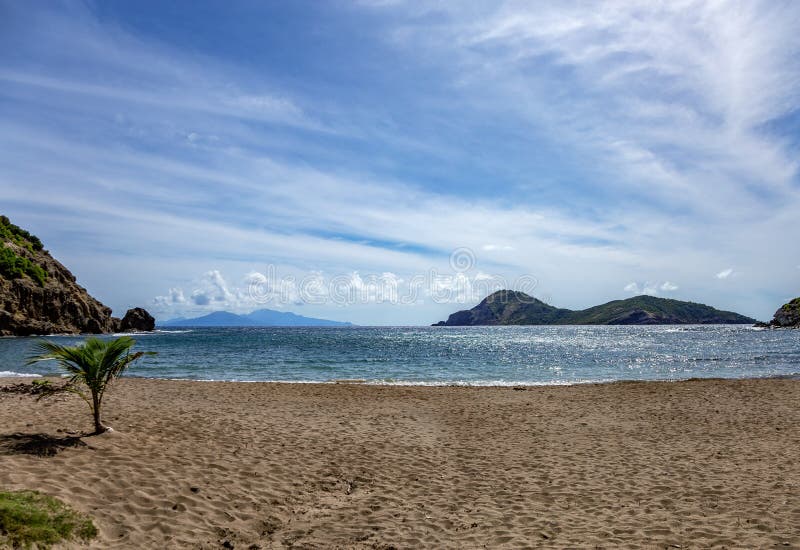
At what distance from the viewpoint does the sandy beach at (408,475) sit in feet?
23.8

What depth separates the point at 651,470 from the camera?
10.9m

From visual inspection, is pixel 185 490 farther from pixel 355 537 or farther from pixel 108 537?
pixel 355 537

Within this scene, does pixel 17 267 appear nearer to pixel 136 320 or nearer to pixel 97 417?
pixel 136 320

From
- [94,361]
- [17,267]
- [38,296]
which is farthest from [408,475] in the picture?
[17,267]

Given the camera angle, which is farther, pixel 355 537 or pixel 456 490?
pixel 456 490

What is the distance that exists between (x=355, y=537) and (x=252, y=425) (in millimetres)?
8373

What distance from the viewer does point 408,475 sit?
34.3 feet

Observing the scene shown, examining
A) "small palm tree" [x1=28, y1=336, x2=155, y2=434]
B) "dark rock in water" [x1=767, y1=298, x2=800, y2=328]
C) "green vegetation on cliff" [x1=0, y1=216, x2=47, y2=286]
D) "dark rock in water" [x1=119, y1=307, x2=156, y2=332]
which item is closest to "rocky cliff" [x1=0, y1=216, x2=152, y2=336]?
"green vegetation on cliff" [x1=0, y1=216, x2=47, y2=286]

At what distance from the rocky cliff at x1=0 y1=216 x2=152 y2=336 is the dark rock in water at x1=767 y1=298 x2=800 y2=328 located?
20287cm

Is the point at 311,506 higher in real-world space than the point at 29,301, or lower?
lower

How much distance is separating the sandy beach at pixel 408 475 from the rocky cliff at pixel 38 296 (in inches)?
3851

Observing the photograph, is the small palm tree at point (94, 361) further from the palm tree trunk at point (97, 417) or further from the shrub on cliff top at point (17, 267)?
the shrub on cliff top at point (17, 267)

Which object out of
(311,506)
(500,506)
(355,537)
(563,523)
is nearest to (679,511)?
(563,523)

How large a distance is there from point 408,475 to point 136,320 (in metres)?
162
